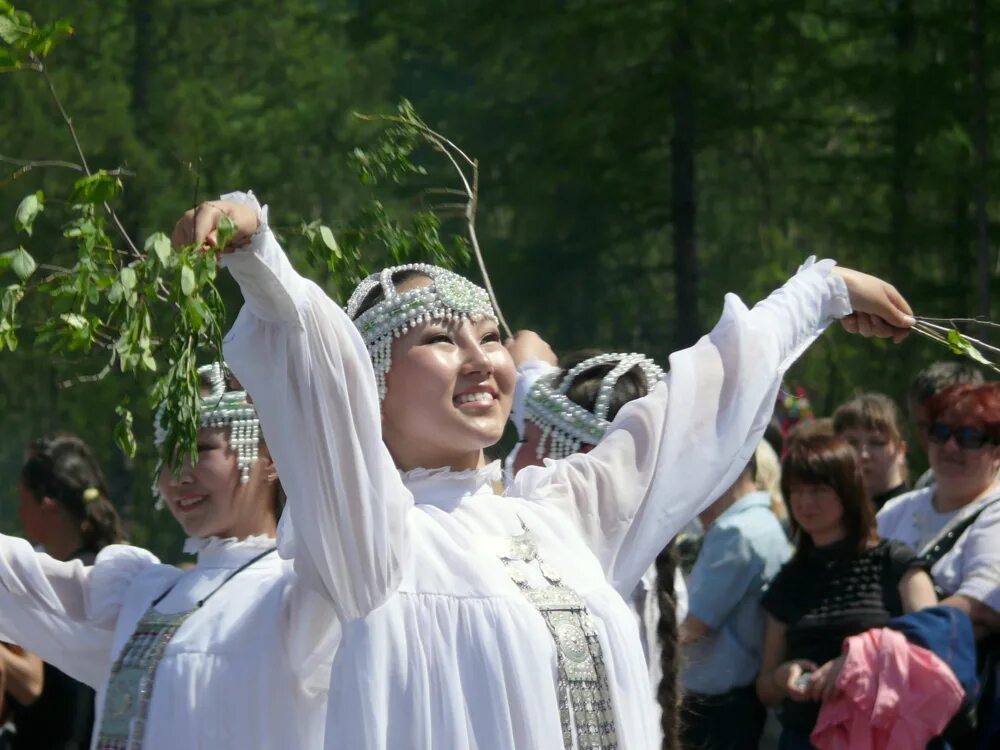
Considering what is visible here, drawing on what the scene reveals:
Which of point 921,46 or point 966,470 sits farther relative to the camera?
point 921,46

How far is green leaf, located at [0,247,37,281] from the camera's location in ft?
8.21

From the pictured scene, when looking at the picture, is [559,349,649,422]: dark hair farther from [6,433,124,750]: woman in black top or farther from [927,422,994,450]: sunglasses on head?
[6,433,124,750]: woman in black top

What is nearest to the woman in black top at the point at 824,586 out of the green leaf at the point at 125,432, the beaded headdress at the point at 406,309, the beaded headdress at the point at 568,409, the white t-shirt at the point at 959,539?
the white t-shirt at the point at 959,539

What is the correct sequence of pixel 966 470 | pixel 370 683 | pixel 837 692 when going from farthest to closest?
pixel 966 470
pixel 837 692
pixel 370 683

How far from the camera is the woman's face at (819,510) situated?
5.20 m

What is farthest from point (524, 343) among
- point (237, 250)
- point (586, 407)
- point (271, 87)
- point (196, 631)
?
point (271, 87)

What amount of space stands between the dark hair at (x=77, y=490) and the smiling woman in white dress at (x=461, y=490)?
2.71 metres

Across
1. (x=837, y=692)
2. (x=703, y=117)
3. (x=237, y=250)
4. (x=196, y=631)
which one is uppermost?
(x=703, y=117)

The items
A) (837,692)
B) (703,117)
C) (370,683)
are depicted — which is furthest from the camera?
(703,117)

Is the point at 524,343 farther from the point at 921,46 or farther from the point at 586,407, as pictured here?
the point at 921,46

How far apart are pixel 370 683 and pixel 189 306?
633 millimetres

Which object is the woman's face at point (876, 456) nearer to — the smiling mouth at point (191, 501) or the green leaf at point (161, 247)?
the smiling mouth at point (191, 501)

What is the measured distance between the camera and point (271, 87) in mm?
13055

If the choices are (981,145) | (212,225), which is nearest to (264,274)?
(212,225)
